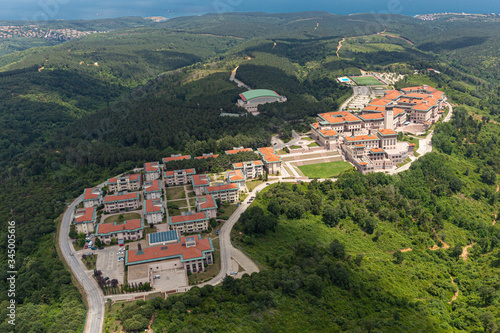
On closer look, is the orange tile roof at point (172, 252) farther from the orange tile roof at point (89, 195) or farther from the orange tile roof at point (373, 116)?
the orange tile roof at point (373, 116)

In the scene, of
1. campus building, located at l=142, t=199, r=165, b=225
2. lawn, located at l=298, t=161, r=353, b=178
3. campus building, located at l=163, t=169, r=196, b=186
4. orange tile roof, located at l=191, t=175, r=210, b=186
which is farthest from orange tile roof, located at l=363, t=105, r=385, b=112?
campus building, located at l=142, t=199, r=165, b=225

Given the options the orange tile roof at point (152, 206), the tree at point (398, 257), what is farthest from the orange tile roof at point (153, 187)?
the tree at point (398, 257)

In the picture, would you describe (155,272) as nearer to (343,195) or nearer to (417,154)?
(343,195)

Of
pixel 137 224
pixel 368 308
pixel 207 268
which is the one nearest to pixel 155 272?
pixel 207 268

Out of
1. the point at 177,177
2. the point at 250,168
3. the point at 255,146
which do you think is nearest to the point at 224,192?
the point at 250,168

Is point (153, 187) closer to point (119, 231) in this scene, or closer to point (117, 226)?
point (117, 226)

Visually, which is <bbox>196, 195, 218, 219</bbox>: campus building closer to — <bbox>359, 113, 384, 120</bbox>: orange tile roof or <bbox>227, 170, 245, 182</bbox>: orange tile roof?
<bbox>227, 170, 245, 182</bbox>: orange tile roof
